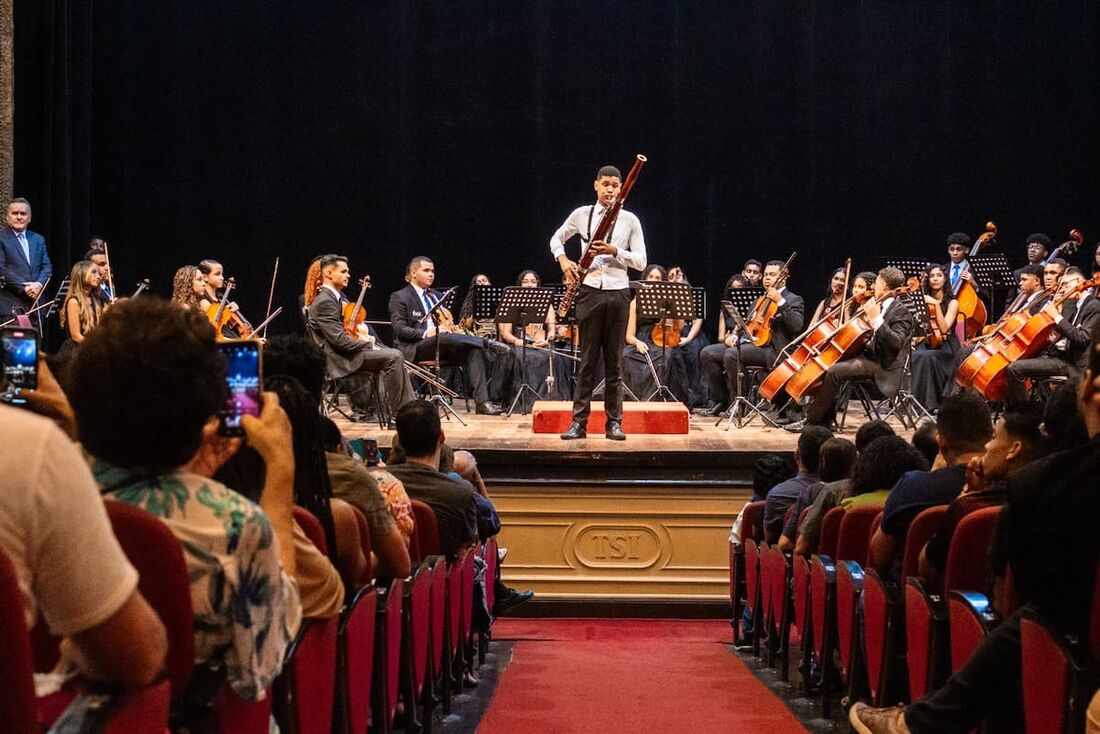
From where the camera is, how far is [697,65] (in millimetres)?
11992

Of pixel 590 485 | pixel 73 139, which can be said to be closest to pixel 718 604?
pixel 590 485

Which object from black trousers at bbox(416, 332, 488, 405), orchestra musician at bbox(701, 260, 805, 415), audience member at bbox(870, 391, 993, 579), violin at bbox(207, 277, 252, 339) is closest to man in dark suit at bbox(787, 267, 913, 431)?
orchestra musician at bbox(701, 260, 805, 415)

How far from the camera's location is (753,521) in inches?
213

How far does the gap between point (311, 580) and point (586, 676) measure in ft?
8.77

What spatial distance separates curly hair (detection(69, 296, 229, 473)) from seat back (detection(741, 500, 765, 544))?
12.9 feet

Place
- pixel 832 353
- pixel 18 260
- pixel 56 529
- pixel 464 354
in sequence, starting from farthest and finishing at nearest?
pixel 464 354 → pixel 18 260 → pixel 832 353 → pixel 56 529

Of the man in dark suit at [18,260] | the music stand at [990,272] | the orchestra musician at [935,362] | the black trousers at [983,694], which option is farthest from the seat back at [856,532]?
the man in dark suit at [18,260]

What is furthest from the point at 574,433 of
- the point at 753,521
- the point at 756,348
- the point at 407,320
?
the point at 407,320

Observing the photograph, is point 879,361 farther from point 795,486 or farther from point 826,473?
point 826,473

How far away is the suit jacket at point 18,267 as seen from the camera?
918cm

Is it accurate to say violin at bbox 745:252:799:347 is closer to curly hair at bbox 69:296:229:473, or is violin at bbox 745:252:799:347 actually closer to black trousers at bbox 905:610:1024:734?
black trousers at bbox 905:610:1024:734

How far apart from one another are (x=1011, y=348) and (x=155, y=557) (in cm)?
727

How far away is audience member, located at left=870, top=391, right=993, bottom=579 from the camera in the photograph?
10.6 ft

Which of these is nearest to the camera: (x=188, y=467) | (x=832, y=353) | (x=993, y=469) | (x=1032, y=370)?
(x=188, y=467)
